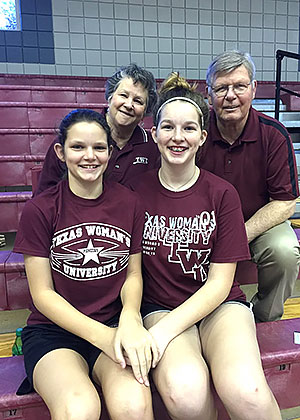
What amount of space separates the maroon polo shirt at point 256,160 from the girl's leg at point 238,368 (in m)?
0.49

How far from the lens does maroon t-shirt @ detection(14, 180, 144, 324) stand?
2.87 ft

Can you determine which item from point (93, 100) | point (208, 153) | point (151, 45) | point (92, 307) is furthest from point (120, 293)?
point (151, 45)

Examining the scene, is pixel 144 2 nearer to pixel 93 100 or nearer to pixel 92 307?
pixel 93 100

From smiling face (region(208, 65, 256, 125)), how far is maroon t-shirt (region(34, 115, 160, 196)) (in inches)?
9.8

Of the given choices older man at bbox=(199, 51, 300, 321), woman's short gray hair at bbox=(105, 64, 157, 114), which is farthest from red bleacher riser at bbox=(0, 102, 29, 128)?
older man at bbox=(199, 51, 300, 321)

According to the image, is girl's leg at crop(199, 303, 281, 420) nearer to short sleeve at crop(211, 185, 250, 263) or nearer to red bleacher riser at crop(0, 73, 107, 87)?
short sleeve at crop(211, 185, 250, 263)

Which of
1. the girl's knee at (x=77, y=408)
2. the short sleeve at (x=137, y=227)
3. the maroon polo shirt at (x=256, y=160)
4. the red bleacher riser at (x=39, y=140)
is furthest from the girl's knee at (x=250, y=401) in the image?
the red bleacher riser at (x=39, y=140)

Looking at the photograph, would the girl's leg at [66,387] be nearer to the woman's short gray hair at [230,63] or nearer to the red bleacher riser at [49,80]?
the woman's short gray hair at [230,63]

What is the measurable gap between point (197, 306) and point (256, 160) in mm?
576

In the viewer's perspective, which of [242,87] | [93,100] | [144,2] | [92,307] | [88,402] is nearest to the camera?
[88,402]

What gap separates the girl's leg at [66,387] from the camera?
0.70 meters

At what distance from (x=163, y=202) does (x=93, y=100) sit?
249cm

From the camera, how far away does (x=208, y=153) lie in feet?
4.07

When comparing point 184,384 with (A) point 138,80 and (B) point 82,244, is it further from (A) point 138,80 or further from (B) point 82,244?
(A) point 138,80
